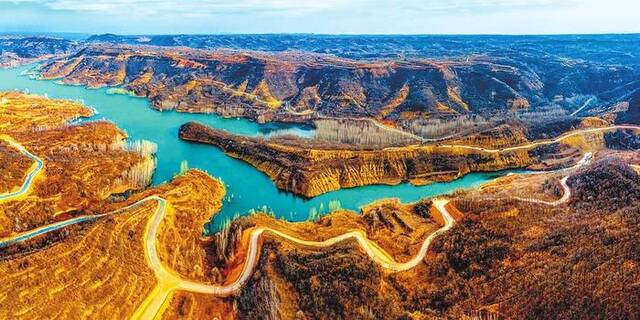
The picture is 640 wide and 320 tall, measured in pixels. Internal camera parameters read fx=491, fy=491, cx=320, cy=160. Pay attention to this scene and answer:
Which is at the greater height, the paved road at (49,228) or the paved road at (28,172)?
the paved road at (28,172)

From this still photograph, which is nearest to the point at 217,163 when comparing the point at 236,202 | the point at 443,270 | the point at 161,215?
the point at 236,202

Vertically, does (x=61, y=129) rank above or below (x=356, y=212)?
above

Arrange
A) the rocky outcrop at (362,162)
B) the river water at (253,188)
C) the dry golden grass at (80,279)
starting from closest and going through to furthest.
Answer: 1. the dry golden grass at (80,279)
2. the river water at (253,188)
3. the rocky outcrop at (362,162)

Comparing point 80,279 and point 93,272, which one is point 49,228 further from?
point 80,279

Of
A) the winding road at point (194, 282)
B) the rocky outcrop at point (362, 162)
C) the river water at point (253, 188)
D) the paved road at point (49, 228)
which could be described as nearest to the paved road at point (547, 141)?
the rocky outcrop at point (362, 162)

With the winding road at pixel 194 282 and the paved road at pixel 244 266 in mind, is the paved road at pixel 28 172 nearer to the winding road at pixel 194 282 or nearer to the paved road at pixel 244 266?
the winding road at pixel 194 282

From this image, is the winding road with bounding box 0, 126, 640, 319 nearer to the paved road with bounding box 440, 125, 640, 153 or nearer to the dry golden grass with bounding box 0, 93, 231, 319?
the dry golden grass with bounding box 0, 93, 231, 319

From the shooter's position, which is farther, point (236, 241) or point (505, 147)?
point (505, 147)

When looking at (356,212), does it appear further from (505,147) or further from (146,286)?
(505,147)
